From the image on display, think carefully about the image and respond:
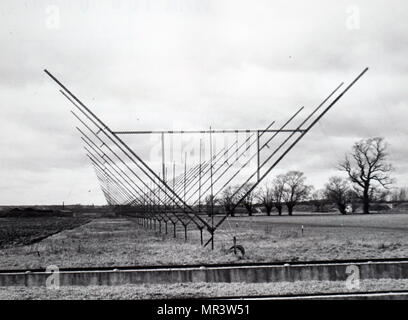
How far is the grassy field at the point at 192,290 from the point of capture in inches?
383

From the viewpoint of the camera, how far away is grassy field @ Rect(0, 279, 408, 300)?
383 inches

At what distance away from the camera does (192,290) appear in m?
Answer: 10.2

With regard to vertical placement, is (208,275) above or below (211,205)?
below

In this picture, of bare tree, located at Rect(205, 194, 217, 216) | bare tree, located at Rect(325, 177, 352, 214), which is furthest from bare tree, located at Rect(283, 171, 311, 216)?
bare tree, located at Rect(205, 194, 217, 216)

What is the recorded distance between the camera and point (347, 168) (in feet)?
262

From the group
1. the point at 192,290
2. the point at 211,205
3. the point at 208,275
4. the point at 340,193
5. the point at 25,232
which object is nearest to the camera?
the point at 192,290

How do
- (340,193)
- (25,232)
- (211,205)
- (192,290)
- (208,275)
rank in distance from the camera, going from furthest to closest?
(340,193), (25,232), (211,205), (208,275), (192,290)

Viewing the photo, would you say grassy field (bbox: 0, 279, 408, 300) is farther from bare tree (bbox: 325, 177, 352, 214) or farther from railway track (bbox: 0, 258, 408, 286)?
bare tree (bbox: 325, 177, 352, 214)

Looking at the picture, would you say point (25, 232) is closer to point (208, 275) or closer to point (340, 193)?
point (208, 275)

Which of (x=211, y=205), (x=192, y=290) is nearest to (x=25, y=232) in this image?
(x=211, y=205)
